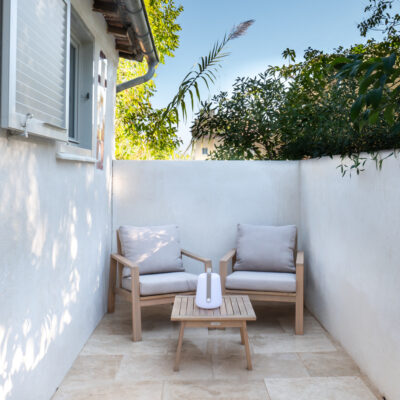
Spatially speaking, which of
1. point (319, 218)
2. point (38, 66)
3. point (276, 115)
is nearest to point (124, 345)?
point (319, 218)

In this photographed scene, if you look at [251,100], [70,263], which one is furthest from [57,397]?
[251,100]

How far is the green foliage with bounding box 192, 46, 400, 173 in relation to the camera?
4602 millimetres

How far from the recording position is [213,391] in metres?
2.98

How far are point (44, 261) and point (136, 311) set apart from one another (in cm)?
152

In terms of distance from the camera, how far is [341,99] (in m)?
3.95

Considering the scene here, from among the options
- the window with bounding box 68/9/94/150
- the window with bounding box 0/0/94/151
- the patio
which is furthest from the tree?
the window with bounding box 68/9/94/150

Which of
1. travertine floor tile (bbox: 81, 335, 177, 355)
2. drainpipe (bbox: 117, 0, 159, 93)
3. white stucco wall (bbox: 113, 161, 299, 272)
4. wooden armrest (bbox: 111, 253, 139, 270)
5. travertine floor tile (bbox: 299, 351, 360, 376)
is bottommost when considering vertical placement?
travertine floor tile (bbox: 81, 335, 177, 355)

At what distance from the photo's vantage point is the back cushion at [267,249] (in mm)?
4723

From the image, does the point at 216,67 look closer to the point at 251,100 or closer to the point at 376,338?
the point at 251,100

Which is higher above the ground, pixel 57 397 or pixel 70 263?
pixel 70 263

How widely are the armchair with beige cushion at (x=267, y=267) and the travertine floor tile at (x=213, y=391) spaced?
1.24 m

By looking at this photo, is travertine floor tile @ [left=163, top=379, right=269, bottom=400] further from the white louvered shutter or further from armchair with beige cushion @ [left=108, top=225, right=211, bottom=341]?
the white louvered shutter

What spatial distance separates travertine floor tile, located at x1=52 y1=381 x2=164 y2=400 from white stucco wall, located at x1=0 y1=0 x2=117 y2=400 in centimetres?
11

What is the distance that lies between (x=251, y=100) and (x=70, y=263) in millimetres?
3671
